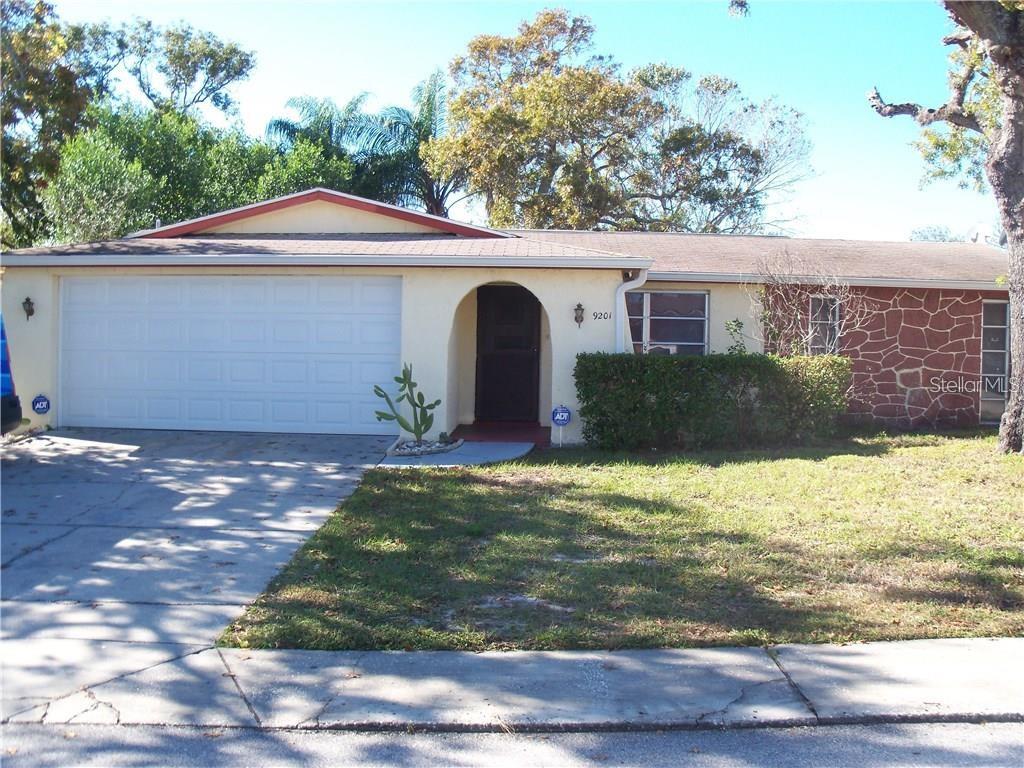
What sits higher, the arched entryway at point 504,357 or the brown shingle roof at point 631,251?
the brown shingle roof at point 631,251

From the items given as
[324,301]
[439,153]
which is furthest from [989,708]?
[439,153]

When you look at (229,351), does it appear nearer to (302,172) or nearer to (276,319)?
(276,319)

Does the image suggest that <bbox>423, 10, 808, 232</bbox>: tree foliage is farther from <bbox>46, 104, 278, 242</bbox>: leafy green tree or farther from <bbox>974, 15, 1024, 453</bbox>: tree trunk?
<bbox>974, 15, 1024, 453</bbox>: tree trunk

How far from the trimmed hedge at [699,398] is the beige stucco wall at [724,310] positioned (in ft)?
8.19

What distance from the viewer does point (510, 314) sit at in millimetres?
14062

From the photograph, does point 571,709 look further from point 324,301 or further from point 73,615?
point 324,301

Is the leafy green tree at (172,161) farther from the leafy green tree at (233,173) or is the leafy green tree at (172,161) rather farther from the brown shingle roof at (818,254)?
the brown shingle roof at (818,254)

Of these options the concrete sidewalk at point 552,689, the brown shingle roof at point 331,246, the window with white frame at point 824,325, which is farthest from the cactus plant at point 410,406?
the window with white frame at point 824,325

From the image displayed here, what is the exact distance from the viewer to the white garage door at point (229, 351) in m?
11.9

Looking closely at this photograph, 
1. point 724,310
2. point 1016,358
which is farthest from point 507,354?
point 1016,358

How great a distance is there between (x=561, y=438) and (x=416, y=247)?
10.7 ft

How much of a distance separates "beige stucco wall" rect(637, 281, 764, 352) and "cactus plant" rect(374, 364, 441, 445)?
14.7 ft

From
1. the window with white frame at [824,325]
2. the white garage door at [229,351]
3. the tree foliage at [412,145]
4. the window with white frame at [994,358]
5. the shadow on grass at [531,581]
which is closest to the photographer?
the shadow on grass at [531,581]

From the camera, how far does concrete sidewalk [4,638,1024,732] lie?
4.23m
